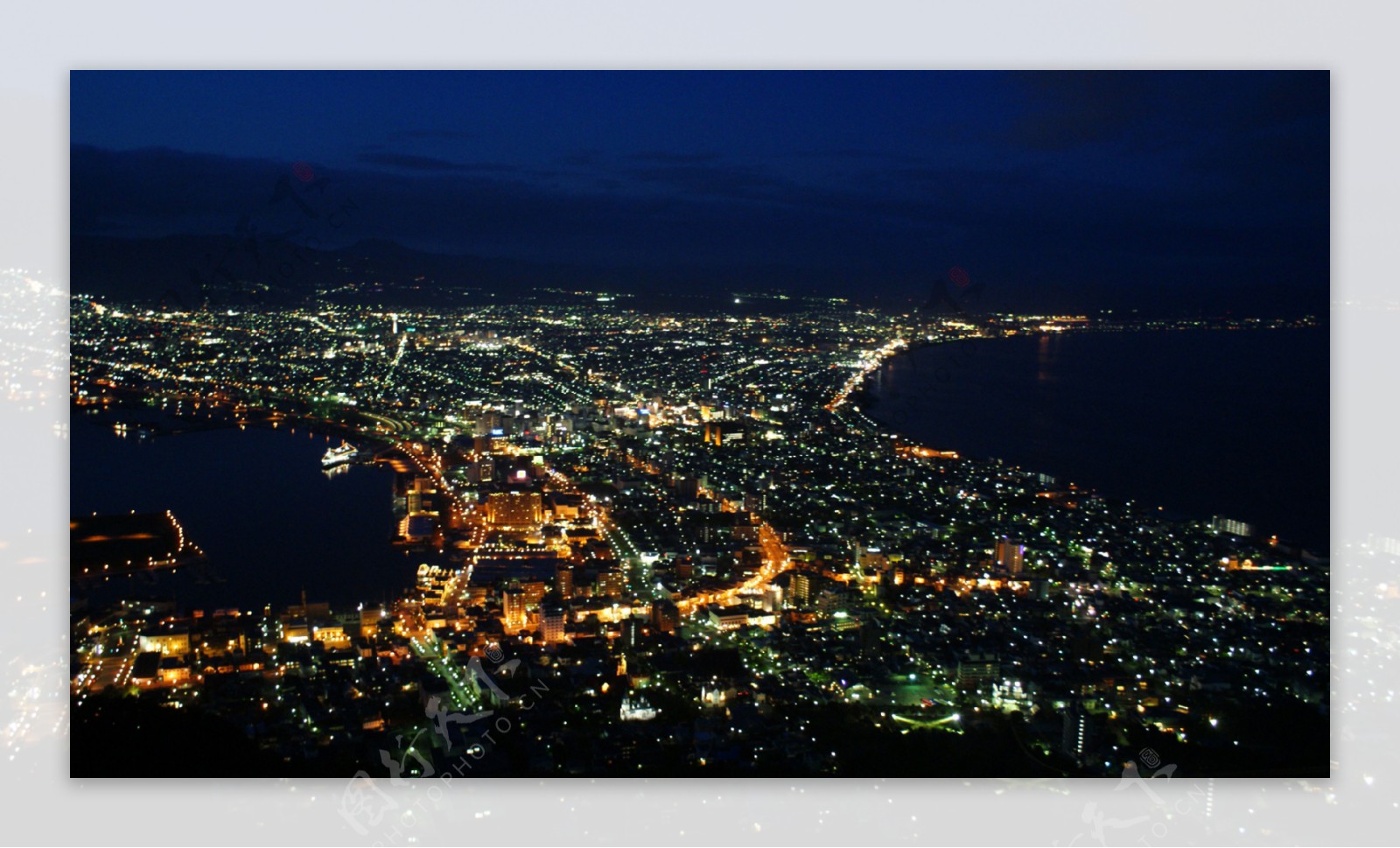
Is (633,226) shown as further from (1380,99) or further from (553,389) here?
(1380,99)

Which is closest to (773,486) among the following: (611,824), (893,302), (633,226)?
(893,302)

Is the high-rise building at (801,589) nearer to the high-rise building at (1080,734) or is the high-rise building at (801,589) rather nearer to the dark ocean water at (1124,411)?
the high-rise building at (1080,734)

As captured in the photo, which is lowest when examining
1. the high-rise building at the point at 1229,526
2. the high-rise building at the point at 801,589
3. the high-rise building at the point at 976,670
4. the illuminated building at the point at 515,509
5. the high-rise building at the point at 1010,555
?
the high-rise building at the point at 976,670

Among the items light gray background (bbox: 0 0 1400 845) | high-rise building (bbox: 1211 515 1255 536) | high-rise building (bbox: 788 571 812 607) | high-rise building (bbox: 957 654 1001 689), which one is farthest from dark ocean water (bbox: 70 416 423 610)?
high-rise building (bbox: 1211 515 1255 536)

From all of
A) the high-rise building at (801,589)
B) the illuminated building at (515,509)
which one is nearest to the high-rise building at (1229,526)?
the high-rise building at (801,589)
